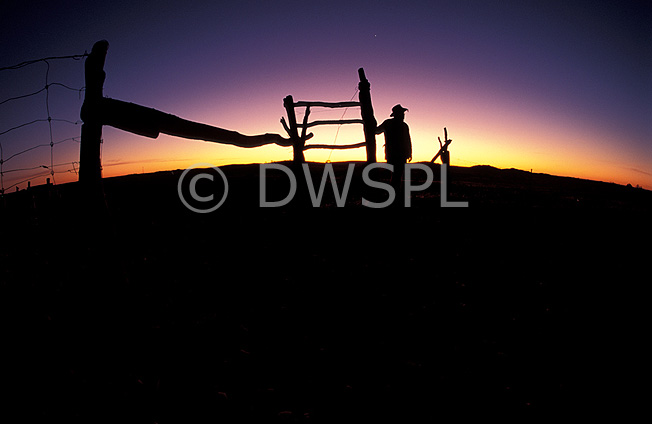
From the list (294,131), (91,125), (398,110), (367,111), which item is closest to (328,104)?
(367,111)

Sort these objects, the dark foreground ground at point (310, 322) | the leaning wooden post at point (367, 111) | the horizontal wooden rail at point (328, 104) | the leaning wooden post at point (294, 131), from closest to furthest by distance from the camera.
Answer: the dark foreground ground at point (310, 322) → the leaning wooden post at point (294, 131) → the horizontal wooden rail at point (328, 104) → the leaning wooden post at point (367, 111)

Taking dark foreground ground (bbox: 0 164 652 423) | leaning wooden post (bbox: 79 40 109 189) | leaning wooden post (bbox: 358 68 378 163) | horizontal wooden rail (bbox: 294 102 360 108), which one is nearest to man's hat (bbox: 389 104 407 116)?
leaning wooden post (bbox: 358 68 378 163)

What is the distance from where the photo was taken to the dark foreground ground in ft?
7.77

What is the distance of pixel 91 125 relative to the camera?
314 centimetres

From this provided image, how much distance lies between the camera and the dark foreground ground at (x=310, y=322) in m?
2.37

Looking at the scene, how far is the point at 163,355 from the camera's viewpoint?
8.91 feet

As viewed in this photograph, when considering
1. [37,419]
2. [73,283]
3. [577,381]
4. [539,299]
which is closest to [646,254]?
[539,299]

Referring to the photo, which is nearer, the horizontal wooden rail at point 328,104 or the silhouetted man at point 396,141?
the horizontal wooden rail at point 328,104

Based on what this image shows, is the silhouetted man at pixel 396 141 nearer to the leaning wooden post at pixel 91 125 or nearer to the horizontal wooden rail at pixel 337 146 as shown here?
the horizontal wooden rail at pixel 337 146

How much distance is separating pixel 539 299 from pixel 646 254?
2988mm

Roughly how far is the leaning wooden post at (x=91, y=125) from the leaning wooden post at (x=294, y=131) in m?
4.09

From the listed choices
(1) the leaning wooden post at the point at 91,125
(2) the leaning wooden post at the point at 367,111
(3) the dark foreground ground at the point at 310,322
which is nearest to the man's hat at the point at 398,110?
(2) the leaning wooden post at the point at 367,111

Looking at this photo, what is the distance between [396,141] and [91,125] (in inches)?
241

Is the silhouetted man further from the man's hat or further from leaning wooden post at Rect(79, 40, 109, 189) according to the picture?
leaning wooden post at Rect(79, 40, 109, 189)
